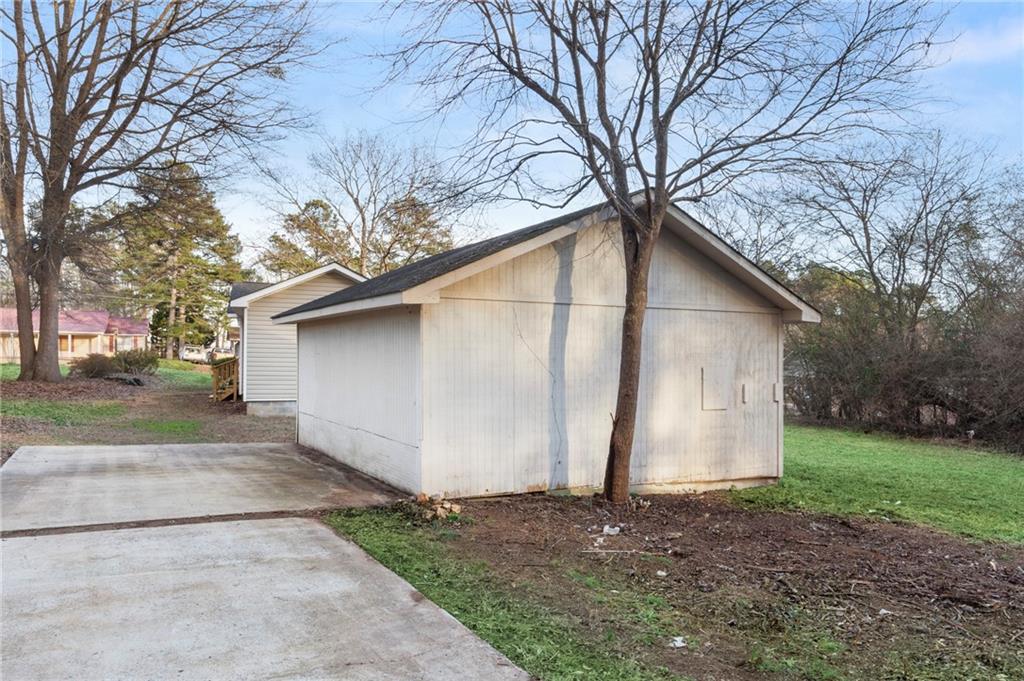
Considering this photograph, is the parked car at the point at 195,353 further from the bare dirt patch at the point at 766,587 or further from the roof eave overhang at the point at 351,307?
the bare dirt patch at the point at 766,587

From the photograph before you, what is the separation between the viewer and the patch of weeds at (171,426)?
12.9 metres

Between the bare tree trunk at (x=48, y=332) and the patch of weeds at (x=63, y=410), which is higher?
the bare tree trunk at (x=48, y=332)

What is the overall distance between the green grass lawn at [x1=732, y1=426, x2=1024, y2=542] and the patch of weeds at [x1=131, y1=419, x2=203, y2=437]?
10.0 meters

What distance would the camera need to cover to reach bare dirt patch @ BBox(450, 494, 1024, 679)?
3.59 meters

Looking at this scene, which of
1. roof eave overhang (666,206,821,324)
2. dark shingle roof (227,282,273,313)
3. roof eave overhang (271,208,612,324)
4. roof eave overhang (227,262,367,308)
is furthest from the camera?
dark shingle roof (227,282,273,313)

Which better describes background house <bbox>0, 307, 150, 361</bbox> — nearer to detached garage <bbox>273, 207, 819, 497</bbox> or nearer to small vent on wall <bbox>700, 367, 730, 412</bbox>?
detached garage <bbox>273, 207, 819, 497</bbox>

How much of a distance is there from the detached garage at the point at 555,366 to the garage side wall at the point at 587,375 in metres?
0.02

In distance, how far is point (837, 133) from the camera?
23.3 feet

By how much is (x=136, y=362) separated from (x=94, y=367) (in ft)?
7.48

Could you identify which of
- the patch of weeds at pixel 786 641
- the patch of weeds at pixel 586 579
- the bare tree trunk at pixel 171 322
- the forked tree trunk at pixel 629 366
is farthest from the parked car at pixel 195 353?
the patch of weeds at pixel 786 641

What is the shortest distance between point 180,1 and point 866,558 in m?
19.1

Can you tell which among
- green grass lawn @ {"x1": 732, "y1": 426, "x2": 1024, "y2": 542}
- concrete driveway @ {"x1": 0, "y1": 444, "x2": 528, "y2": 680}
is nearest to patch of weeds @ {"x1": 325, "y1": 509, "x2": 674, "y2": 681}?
concrete driveway @ {"x1": 0, "y1": 444, "x2": 528, "y2": 680}

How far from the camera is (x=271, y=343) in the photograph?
17.7 meters

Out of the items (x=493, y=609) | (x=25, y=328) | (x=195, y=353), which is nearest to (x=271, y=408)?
(x=25, y=328)
